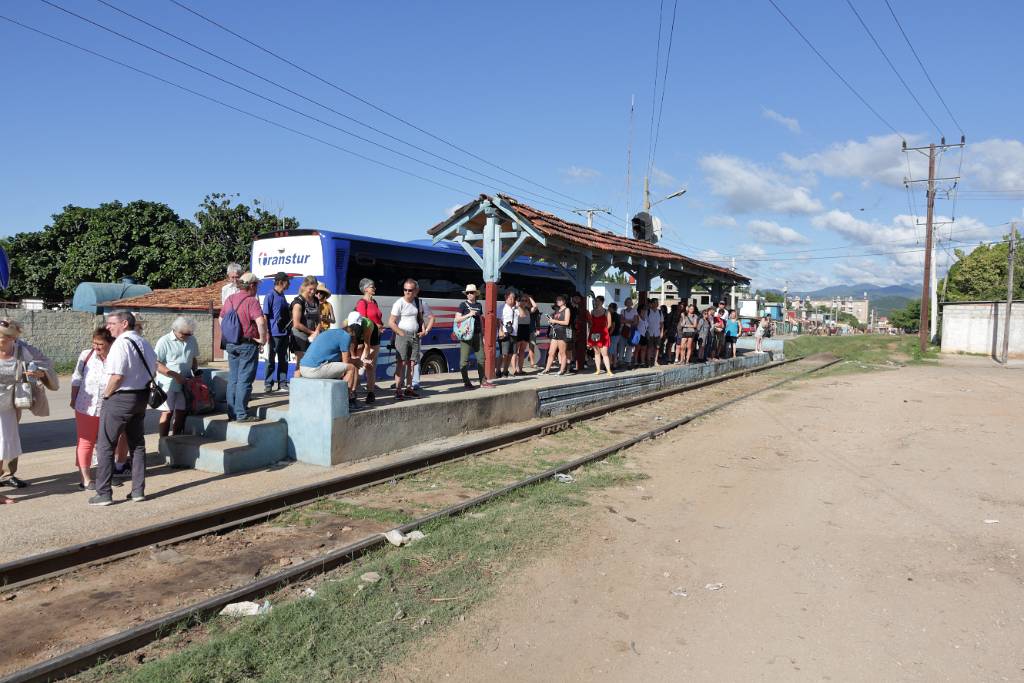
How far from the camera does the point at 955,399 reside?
16875 mm

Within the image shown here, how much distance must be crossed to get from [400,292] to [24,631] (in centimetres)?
1160

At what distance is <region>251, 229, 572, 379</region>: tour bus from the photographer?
13672 millimetres

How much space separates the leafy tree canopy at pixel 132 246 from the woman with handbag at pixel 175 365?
27511mm

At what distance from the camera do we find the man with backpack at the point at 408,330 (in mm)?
10117

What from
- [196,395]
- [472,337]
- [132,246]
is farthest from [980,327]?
[132,246]

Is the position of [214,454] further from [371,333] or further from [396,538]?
[396,538]

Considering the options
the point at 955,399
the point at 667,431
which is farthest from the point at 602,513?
the point at 955,399

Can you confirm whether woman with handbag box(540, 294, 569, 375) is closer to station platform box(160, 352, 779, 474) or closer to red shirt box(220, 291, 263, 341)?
station platform box(160, 352, 779, 474)

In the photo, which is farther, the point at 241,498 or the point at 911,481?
the point at 911,481

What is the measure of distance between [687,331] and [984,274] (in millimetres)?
54894

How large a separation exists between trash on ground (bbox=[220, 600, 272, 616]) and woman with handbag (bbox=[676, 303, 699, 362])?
17.1 meters

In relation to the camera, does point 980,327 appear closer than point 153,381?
No

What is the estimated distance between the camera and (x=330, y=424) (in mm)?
8047

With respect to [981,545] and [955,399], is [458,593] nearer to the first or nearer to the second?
[981,545]
